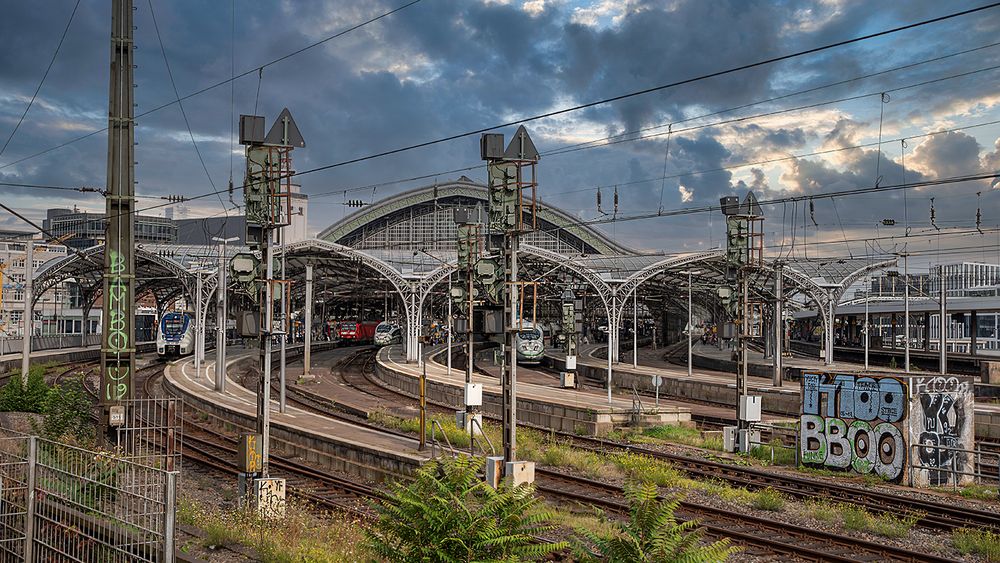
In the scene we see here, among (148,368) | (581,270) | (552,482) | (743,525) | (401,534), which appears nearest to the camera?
(401,534)

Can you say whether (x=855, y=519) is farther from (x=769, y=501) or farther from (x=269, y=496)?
(x=269, y=496)

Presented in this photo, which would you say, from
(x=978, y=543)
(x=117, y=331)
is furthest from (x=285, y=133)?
(x=978, y=543)

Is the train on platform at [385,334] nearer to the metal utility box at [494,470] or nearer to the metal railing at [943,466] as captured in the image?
the metal railing at [943,466]

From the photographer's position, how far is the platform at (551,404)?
107ft

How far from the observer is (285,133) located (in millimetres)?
19938

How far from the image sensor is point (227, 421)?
32.4 metres

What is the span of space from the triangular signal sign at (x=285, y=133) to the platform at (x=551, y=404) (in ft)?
42.6

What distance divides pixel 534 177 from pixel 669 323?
101994mm

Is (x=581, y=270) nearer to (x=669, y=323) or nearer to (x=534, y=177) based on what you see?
(x=534, y=177)

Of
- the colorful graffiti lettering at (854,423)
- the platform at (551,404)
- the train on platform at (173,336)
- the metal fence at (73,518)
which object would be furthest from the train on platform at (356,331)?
the metal fence at (73,518)

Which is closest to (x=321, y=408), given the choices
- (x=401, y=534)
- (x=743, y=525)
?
(x=743, y=525)

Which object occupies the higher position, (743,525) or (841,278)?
(841,278)

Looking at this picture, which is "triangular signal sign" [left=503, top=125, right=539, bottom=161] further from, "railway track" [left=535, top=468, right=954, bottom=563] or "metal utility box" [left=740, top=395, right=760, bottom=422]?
"metal utility box" [left=740, top=395, right=760, bottom=422]

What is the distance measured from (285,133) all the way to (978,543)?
16.4m
